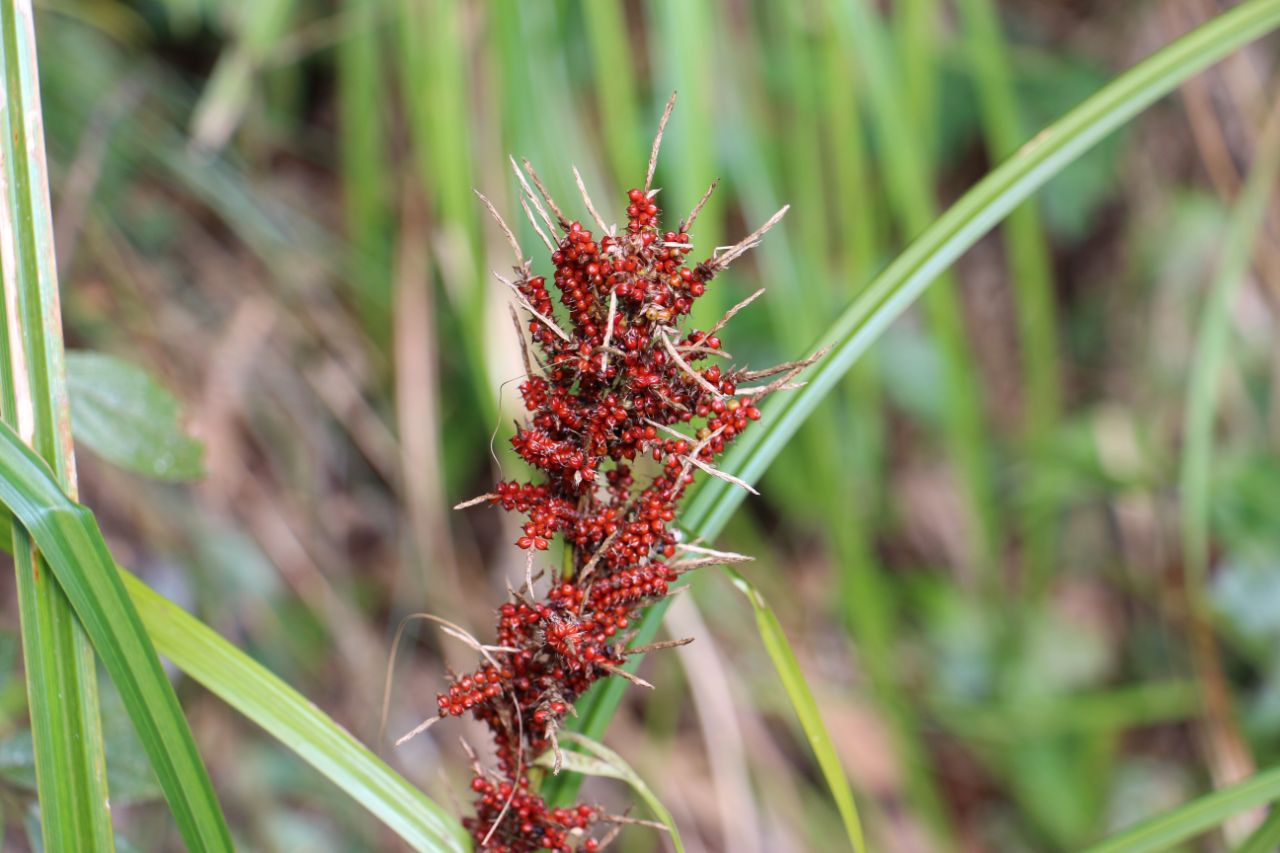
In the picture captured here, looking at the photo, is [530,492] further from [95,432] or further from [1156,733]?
[1156,733]

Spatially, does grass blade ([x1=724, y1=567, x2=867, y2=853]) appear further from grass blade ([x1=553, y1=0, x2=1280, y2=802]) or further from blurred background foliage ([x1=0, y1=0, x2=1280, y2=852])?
blurred background foliage ([x1=0, y1=0, x2=1280, y2=852])

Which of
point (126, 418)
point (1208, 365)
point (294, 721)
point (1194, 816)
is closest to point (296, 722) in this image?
point (294, 721)

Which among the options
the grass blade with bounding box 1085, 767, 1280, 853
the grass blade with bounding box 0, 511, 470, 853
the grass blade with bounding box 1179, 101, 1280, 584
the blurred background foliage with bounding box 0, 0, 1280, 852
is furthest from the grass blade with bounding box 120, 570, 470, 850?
the grass blade with bounding box 1179, 101, 1280, 584

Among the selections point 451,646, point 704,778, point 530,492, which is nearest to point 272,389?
point 451,646

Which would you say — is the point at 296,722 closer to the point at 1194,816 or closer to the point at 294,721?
the point at 294,721

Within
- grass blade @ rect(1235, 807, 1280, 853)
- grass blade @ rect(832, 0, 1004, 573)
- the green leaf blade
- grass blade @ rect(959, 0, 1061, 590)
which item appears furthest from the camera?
grass blade @ rect(959, 0, 1061, 590)

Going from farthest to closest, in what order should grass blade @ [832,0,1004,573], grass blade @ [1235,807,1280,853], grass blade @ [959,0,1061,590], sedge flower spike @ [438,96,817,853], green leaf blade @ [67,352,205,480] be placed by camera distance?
grass blade @ [959,0,1061,590] → grass blade @ [832,0,1004,573] → green leaf blade @ [67,352,205,480] → grass blade @ [1235,807,1280,853] → sedge flower spike @ [438,96,817,853]
